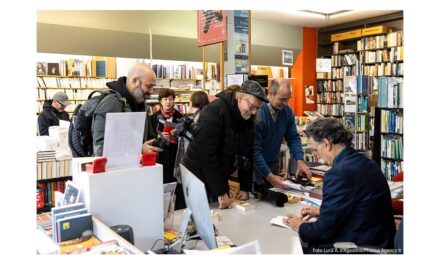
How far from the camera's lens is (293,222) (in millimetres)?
2213

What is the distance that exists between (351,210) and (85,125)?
1.73 m

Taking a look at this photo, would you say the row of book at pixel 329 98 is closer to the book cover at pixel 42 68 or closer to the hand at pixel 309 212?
the book cover at pixel 42 68

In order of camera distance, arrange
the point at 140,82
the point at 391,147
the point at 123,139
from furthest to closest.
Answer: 1. the point at 391,147
2. the point at 140,82
3. the point at 123,139

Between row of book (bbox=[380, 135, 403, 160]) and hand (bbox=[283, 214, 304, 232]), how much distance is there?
4.50 m

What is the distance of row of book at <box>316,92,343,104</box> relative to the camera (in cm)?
1054

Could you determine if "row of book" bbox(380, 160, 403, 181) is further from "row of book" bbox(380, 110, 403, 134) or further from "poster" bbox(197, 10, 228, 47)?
"poster" bbox(197, 10, 228, 47)

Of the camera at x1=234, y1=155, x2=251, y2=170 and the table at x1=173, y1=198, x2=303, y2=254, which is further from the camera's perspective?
the camera at x1=234, y1=155, x2=251, y2=170

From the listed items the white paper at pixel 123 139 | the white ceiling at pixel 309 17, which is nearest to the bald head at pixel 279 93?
the white paper at pixel 123 139

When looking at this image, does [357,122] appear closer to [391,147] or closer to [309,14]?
[391,147]

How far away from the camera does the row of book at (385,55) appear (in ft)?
29.5

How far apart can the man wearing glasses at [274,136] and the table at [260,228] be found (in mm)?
282

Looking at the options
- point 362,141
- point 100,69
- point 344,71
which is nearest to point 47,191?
point 100,69

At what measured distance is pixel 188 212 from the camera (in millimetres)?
1737

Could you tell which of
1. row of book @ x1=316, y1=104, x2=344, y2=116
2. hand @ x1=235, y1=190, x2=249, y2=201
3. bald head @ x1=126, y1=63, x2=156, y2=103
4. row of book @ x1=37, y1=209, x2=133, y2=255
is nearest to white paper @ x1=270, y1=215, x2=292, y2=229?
hand @ x1=235, y1=190, x2=249, y2=201
